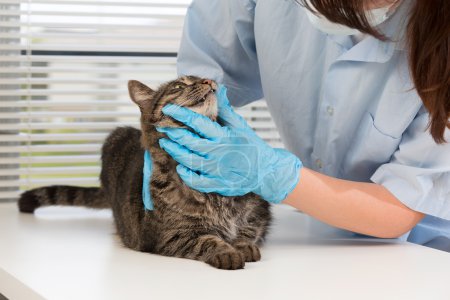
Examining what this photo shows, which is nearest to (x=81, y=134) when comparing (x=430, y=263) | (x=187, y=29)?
(x=187, y=29)

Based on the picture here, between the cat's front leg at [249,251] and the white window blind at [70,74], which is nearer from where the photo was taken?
the cat's front leg at [249,251]

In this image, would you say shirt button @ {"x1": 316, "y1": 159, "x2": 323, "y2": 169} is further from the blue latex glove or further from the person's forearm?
the blue latex glove

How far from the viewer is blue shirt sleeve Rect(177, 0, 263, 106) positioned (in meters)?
2.04

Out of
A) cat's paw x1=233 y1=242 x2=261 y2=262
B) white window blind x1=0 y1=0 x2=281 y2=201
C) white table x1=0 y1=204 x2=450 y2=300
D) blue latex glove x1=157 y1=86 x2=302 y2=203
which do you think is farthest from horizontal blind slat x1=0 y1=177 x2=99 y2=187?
cat's paw x1=233 y1=242 x2=261 y2=262

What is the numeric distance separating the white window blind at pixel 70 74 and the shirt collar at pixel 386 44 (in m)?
1.17

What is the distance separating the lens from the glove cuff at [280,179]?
166 centimetres

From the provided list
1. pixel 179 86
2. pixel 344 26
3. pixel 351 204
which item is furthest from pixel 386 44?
pixel 179 86

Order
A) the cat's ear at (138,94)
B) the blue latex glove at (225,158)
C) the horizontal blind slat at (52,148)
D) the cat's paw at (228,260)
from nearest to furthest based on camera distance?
→ the cat's paw at (228,260) < the blue latex glove at (225,158) < the cat's ear at (138,94) < the horizontal blind slat at (52,148)

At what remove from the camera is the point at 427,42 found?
63.3 inches

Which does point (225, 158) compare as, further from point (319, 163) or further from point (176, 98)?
point (319, 163)

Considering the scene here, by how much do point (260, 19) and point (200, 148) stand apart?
542mm

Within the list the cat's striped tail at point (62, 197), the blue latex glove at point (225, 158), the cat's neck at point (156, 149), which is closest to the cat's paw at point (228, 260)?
the blue latex glove at point (225, 158)

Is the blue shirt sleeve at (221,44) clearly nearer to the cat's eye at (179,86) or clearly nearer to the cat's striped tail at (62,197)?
the cat's eye at (179,86)

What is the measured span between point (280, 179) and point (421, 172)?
36cm
